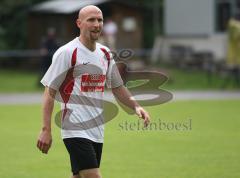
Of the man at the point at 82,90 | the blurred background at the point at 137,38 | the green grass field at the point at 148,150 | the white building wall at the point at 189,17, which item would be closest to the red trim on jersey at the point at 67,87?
the man at the point at 82,90

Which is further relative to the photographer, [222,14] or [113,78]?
[222,14]

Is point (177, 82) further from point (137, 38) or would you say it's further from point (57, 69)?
point (57, 69)

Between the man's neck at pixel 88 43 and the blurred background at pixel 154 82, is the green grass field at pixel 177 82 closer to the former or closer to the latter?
the blurred background at pixel 154 82

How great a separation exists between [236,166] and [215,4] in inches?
1135

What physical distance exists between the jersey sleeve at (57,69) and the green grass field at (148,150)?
3742mm

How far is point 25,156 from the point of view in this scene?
13906 millimetres

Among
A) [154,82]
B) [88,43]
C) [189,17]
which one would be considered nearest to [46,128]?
[88,43]

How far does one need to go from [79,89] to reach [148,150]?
6.58m

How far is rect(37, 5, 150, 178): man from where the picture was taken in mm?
8023

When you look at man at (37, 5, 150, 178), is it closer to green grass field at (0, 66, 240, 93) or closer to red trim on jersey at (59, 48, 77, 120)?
red trim on jersey at (59, 48, 77, 120)

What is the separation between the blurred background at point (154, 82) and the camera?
1298 cm

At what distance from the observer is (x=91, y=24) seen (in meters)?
8.02

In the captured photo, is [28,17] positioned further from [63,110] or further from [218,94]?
[63,110]

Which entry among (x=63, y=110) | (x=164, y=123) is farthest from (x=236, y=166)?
(x=164, y=123)
